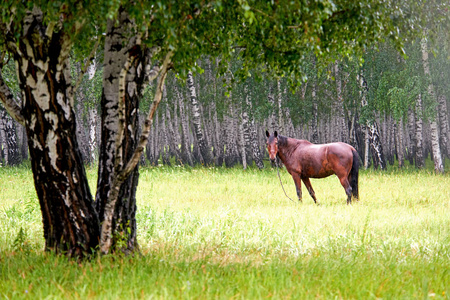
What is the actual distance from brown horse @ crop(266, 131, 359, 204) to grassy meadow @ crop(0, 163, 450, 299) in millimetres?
A: 612

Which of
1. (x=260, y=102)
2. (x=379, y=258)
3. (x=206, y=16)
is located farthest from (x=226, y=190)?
(x=260, y=102)

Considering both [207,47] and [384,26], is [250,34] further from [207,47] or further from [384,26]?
[384,26]

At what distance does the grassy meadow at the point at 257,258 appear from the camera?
14.5 ft

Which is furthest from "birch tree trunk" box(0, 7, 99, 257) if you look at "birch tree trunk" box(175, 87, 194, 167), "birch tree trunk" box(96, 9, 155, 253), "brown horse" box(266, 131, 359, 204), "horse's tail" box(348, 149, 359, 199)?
"birch tree trunk" box(175, 87, 194, 167)

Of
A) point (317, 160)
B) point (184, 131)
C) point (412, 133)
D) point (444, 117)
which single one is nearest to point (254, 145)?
point (184, 131)

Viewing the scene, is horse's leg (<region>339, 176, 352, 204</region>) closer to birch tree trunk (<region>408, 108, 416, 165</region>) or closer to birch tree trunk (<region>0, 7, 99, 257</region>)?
birch tree trunk (<region>0, 7, 99, 257</region>)

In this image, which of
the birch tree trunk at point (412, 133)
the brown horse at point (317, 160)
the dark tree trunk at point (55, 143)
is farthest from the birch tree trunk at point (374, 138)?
the dark tree trunk at point (55, 143)

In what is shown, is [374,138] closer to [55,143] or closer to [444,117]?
[444,117]

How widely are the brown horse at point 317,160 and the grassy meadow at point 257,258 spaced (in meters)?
0.61

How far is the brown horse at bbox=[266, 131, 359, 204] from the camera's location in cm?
1101

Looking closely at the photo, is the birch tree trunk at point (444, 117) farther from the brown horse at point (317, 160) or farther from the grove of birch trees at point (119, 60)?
the grove of birch trees at point (119, 60)

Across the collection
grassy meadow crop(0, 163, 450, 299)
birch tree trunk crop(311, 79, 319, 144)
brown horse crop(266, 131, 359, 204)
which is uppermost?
birch tree trunk crop(311, 79, 319, 144)

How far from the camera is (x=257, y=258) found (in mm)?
5906

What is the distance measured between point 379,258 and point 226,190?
8.00 metres
